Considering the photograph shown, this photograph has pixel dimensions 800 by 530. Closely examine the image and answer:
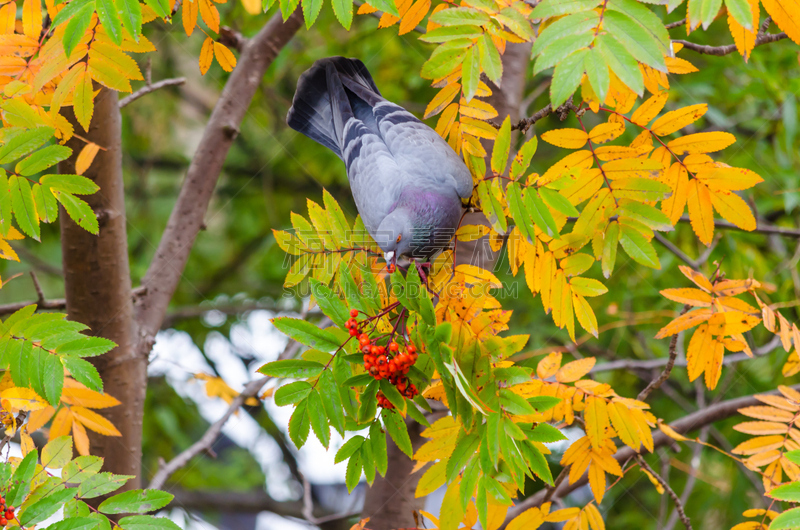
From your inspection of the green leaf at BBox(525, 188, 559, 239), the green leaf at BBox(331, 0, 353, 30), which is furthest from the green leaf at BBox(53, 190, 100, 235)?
the green leaf at BBox(525, 188, 559, 239)

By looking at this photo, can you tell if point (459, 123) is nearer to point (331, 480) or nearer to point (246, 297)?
point (246, 297)

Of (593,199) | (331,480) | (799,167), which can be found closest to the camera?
(593,199)

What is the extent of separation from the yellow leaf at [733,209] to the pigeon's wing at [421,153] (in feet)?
2.69

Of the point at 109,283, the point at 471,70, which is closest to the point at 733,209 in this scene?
the point at 471,70

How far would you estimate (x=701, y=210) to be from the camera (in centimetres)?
181

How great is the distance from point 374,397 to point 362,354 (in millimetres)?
121

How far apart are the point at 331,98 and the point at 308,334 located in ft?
5.04

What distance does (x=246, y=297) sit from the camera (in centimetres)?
570

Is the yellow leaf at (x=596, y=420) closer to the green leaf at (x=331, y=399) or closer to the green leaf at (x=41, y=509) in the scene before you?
the green leaf at (x=331, y=399)

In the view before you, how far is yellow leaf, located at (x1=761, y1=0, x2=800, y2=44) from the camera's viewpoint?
1.43 meters

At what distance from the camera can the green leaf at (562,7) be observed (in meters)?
1.30

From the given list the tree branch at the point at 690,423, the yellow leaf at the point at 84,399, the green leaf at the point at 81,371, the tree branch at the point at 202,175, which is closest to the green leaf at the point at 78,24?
the green leaf at the point at 81,371

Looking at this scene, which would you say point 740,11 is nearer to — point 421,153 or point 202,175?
point 421,153

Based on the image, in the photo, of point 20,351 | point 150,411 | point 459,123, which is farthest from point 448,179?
point 150,411
